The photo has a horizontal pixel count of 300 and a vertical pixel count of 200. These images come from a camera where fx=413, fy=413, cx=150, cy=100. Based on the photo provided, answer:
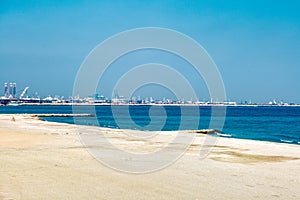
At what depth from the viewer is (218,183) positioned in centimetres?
1202

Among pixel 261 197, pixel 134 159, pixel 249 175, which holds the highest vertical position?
pixel 134 159

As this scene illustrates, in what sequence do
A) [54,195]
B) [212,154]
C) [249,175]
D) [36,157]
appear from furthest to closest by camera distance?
1. [212,154]
2. [36,157]
3. [249,175]
4. [54,195]

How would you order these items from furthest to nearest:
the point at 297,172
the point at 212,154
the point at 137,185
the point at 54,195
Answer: the point at 212,154 < the point at 297,172 < the point at 137,185 < the point at 54,195

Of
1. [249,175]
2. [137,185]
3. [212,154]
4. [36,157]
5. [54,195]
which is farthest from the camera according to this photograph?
[212,154]

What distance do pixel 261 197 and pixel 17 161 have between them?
934cm

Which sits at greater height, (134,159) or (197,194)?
(134,159)

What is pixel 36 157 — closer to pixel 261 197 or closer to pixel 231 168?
pixel 231 168

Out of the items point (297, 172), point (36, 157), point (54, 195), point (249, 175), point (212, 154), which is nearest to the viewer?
point (54, 195)

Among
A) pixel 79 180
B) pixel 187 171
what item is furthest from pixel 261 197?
pixel 79 180

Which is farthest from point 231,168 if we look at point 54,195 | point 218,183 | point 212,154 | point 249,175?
point 54,195

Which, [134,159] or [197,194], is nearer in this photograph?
[197,194]

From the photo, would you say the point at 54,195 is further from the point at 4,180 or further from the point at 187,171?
the point at 187,171

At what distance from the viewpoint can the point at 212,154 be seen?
2006 centimetres

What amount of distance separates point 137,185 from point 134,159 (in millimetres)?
6002
